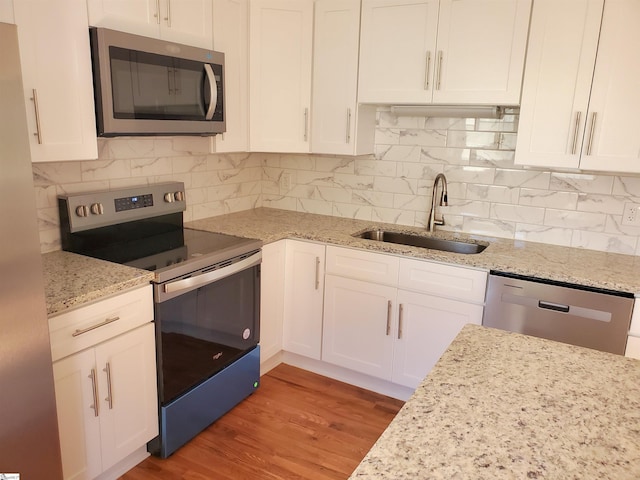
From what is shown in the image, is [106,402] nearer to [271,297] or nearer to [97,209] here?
[97,209]

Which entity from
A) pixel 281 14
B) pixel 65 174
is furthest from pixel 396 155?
pixel 65 174

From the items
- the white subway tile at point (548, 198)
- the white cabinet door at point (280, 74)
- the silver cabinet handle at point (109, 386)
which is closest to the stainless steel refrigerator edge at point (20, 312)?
the silver cabinet handle at point (109, 386)

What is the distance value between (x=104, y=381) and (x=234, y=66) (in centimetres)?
180

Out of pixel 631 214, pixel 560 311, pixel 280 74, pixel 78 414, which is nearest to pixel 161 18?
pixel 280 74

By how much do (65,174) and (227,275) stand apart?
0.89 meters

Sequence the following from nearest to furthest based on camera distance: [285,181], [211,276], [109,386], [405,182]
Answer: [109,386]
[211,276]
[405,182]
[285,181]

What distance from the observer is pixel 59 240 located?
2.33 meters

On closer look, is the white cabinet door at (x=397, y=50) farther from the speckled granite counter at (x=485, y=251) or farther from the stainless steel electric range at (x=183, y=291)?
the stainless steel electric range at (x=183, y=291)

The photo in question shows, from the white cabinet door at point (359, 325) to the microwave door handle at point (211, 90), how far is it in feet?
3.68

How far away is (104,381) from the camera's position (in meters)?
1.92

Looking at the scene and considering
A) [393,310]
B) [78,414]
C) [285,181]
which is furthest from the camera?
[285,181]

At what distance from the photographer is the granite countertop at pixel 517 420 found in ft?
2.99

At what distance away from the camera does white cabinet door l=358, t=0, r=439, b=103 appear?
2.64 metres

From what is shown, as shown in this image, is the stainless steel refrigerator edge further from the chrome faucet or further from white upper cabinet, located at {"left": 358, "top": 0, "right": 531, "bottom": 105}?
the chrome faucet
